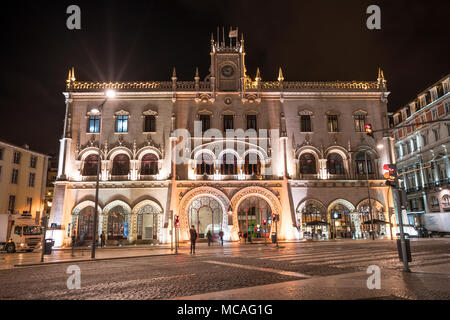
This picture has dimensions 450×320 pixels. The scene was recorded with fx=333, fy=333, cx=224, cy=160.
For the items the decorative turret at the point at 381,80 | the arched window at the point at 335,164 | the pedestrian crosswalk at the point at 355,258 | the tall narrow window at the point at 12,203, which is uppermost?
the decorative turret at the point at 381,80

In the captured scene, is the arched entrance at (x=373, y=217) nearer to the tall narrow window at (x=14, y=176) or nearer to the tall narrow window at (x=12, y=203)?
the tall narrow window at (x=12, y=203)

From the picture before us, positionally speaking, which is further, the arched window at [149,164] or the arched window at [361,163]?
the arched window at [361,163]

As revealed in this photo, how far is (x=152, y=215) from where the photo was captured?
3562 centimetres

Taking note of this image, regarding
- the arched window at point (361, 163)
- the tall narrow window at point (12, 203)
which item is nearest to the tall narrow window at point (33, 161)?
the tall narrow window at point (12, 203)

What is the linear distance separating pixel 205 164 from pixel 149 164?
6.20 m

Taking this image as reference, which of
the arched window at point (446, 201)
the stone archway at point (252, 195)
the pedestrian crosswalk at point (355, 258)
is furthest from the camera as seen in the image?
the arched window at point (446, 201)

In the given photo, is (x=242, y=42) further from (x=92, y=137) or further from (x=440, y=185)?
(x=440, y=185)

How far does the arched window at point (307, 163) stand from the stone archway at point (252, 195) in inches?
196

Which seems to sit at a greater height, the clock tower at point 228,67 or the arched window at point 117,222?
the clock tower at point 228,67

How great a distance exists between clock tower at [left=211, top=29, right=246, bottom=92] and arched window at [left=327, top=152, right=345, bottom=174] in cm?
1302

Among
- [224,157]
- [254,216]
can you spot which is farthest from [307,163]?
[224,157]

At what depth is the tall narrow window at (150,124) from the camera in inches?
1485

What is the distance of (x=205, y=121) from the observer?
3794 cm

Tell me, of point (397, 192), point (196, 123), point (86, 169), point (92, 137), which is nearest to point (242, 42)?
point (196, 123)
